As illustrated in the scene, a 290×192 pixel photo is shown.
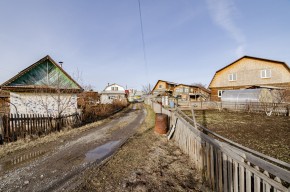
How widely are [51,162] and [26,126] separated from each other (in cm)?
458

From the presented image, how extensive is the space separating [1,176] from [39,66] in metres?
13.8

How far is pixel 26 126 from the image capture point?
888cm

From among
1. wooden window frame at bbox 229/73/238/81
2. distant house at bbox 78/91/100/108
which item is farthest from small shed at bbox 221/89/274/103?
distant house at bbox 78/91/100/108

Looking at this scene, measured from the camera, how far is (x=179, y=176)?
181 inches

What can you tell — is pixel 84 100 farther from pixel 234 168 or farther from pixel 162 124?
pixel 234 168

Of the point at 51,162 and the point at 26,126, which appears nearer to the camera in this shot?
the point at 51,162

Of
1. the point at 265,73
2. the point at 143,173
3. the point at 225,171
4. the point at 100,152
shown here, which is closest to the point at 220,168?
the point at 225,171

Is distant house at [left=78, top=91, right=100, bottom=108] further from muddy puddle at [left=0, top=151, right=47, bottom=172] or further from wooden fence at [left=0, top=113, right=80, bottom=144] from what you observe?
muddy puddle at [left=0, top=151, right=47, bottom=172]

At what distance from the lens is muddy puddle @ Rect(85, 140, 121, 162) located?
20.1 ft

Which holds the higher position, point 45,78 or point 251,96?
point 45,78

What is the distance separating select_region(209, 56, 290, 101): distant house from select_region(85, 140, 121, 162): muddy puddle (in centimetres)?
2506

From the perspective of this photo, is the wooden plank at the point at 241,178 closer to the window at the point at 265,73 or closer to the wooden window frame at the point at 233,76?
the window at the point at 265,73

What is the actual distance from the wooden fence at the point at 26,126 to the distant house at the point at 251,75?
88.7 ft

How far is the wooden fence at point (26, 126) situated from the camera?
8109 mm
